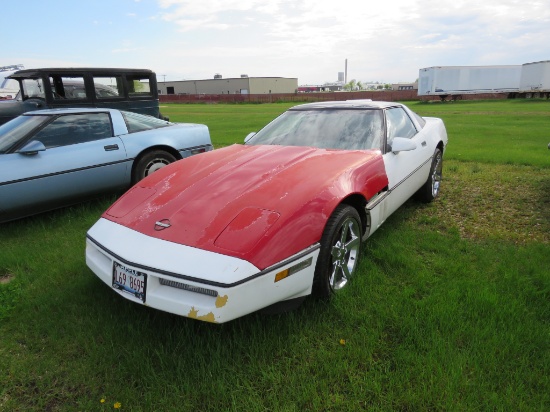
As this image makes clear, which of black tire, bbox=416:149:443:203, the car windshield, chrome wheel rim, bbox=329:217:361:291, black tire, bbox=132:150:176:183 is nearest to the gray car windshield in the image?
chrome wheel rim, bbox=329:217:361:291

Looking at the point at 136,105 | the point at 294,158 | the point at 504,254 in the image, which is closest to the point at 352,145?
the point at 294,158

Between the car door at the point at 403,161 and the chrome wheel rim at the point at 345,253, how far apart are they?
64 cm

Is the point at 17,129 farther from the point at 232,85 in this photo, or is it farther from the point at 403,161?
the point at 232,85

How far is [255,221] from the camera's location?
2.15 meters

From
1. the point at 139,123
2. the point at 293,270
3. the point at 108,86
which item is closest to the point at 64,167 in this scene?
the point at 139,123

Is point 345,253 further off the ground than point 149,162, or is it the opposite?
point 149,162

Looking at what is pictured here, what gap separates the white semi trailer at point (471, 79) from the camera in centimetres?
3466

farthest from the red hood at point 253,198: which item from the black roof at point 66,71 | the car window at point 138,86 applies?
the car window at point 138,86

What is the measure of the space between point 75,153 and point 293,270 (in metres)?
3.22

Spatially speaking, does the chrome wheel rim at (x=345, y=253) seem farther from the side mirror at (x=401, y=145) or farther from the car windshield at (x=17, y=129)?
the car windshield at (x=17, y=129)

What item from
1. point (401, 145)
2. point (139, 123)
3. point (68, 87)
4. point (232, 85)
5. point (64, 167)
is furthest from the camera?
point (232, 85)

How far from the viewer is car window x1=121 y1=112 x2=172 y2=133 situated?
15.9 feet

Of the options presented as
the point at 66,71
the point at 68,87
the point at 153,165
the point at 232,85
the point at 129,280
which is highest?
the point at 232,85

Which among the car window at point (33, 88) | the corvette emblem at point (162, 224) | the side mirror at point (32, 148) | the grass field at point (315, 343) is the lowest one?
the grass field at point (315, 343)
